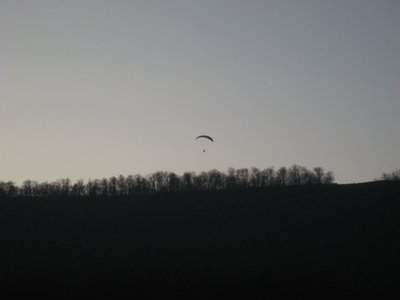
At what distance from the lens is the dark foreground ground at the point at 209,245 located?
127 feet

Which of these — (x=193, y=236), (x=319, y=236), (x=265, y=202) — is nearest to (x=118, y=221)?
(x=193, y=236)

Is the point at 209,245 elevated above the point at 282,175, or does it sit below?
below

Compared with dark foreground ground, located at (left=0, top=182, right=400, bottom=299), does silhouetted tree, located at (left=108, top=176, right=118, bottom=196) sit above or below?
above

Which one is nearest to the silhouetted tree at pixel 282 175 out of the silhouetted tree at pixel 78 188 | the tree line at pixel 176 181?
the tree line at pixel 176 181

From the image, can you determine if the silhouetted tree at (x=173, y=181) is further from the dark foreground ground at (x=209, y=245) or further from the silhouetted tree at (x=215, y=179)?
the dark foreground ground at (x=209, y=245)

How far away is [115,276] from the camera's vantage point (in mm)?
41062

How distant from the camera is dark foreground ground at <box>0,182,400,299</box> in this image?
127 ft

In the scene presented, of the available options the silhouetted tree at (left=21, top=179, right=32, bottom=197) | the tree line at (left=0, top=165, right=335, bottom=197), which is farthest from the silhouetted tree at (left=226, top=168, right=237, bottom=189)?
the silhouetted tree at (left=21, top=179, right=32, bottom=197)

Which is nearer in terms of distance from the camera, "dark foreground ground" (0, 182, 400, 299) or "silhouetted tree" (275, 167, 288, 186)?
"dark foreground ground" (0, 182, 400, 299)

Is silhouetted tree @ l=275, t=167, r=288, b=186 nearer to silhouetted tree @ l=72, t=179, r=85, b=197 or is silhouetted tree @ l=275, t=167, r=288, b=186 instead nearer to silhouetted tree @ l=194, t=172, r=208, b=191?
silhouetted tree @ l=194, t=172, r=208, b=191

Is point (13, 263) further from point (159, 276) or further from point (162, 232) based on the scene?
point (162, 232)

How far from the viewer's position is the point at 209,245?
204 ft

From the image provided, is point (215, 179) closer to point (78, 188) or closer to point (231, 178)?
point (231, 178)

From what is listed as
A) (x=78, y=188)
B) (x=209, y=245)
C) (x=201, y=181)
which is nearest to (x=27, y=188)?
(x=78, y=188)
